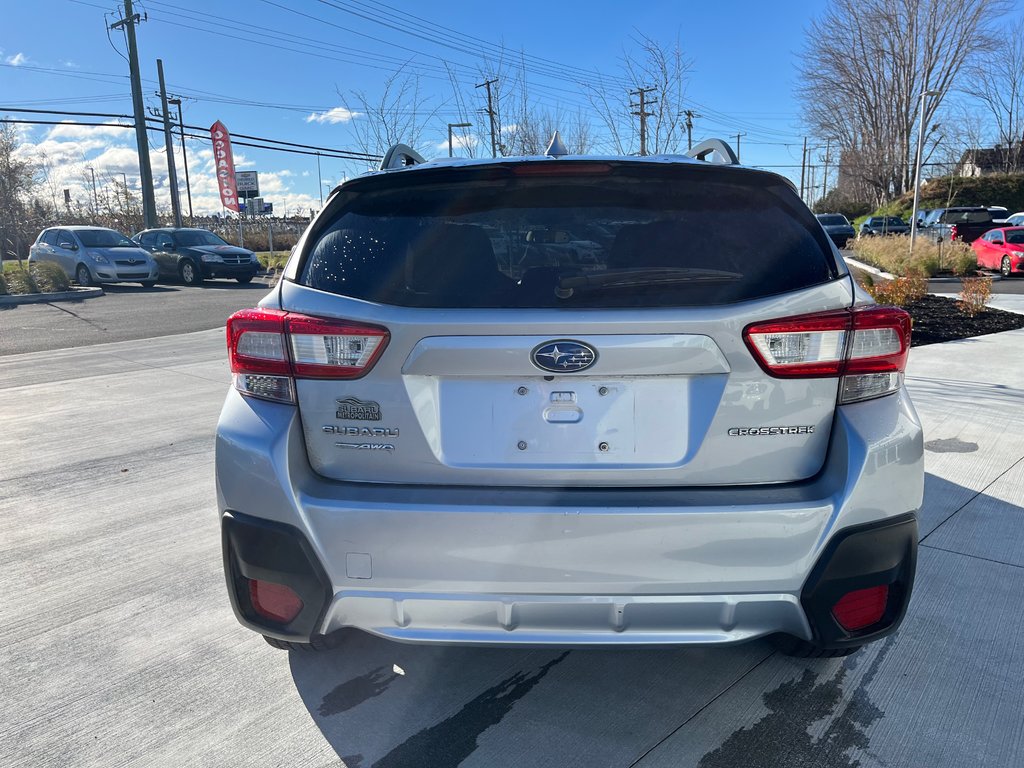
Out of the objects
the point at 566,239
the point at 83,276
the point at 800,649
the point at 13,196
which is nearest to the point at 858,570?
the point at 800,649

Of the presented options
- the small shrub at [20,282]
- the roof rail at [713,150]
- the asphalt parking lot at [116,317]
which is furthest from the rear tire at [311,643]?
the small shrub at [20,282]

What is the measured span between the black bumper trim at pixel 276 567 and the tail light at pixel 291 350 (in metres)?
0.38

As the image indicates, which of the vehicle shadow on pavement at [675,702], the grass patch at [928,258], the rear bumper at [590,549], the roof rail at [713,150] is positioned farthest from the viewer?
the grass patch at [928,258]

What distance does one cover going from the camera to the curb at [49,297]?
651 inches

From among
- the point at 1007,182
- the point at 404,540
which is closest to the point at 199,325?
the point at 404,540

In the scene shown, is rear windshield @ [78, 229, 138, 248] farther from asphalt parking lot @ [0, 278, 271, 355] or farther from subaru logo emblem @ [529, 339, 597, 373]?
A: subaru logo emblem @ [529, 339, 597, 373]

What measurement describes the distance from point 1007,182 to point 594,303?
58.3 meters

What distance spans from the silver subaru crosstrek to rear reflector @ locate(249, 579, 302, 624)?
0.05 ft

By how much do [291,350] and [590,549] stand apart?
99 centimetres

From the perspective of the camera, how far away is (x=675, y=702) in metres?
2.44

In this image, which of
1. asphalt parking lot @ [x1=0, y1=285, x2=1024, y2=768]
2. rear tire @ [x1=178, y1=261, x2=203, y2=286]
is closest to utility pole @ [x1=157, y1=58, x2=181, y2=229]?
rear tire @ [x1=178, y1=261, x2=203, y2=286]

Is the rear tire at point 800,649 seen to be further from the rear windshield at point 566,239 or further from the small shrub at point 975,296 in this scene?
the small shrub at point 975,296

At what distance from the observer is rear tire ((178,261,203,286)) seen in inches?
874

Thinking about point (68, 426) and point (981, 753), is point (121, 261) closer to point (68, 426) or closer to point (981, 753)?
A: point (68, 426)
